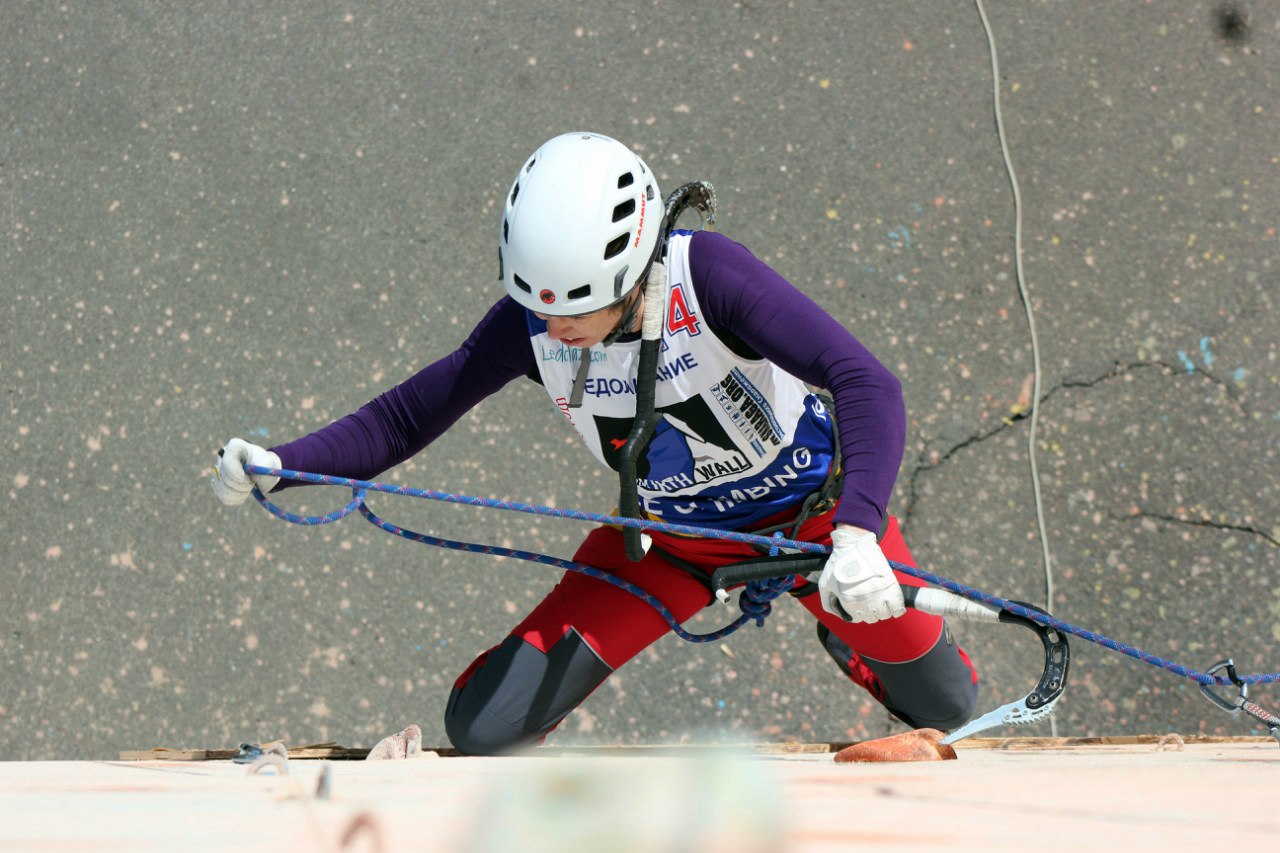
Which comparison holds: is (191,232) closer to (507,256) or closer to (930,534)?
(507,256)

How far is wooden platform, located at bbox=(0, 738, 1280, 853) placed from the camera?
1.00 m

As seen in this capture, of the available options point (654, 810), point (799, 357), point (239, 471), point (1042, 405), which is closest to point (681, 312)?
point (799, 357)

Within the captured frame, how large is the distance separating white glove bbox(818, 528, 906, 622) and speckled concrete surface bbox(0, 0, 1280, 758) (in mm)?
1392

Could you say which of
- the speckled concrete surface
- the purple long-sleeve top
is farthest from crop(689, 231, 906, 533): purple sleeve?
the speckled concrete surface

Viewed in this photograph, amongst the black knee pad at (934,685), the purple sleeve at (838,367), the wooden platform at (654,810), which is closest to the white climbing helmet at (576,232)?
the purple sleeve at (838,367)

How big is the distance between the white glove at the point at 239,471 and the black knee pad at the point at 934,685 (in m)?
1.52

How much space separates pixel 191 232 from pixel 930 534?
2856 millimetres

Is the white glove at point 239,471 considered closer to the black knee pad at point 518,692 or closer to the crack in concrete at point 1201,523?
the black knee pad at point 518,692

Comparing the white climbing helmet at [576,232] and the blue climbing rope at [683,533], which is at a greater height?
the white climbing helmet at [576,232]

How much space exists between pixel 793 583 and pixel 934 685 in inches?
20.7

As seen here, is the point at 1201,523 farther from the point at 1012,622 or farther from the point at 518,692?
the point at 518,692

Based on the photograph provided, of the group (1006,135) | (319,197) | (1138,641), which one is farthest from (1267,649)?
(319,197)

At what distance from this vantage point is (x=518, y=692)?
2.59 m

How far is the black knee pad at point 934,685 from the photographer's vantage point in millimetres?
2709
